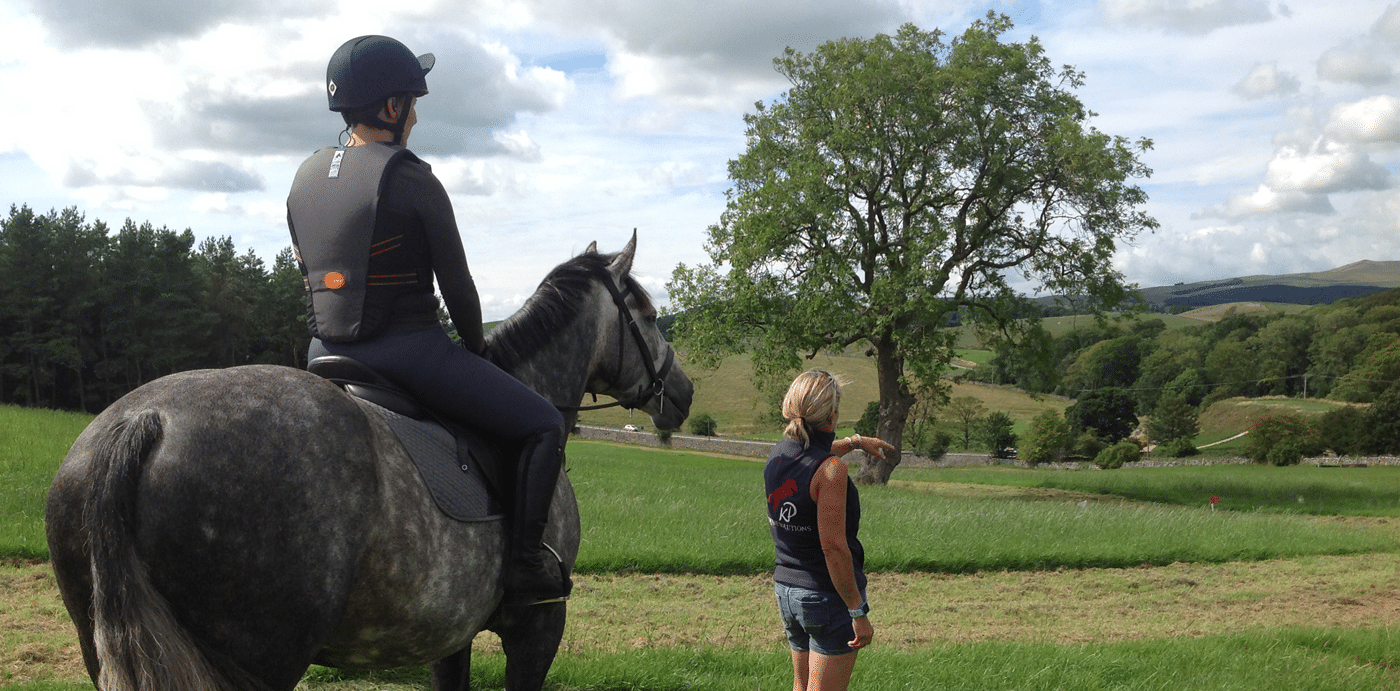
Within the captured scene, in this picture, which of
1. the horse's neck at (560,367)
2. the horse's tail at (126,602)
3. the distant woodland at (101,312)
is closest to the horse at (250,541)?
the horse's tail at (126,602)

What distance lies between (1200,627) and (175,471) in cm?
980

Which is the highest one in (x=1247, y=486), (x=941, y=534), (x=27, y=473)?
(x=27, y=473)

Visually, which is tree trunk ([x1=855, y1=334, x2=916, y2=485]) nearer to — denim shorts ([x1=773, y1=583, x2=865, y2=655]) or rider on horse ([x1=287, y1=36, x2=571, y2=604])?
denim shorts ([x1=773, y1=583, x2=865, y2=655])

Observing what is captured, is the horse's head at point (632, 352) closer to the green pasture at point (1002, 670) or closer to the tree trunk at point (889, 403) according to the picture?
the green pasture at point (1002, 670)

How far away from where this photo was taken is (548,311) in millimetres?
4492

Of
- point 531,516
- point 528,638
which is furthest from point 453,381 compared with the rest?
point 528,638

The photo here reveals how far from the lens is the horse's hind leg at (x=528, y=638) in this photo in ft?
12.7

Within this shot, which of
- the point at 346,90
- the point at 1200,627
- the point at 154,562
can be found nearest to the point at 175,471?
the point at 154,562

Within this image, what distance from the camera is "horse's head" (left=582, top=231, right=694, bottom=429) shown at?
4824mm

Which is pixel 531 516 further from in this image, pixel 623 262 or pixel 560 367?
pixel 623 262

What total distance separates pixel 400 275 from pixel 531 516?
3.66 feet

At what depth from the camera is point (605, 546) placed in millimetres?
11977

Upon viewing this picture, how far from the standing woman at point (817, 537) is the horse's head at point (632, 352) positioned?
106 cm

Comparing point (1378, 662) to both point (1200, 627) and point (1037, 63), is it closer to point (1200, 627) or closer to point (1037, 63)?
point (1200, 627)
